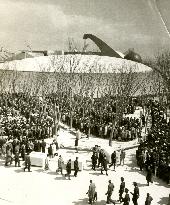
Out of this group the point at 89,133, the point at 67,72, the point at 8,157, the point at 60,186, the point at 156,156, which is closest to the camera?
the point at 60,186

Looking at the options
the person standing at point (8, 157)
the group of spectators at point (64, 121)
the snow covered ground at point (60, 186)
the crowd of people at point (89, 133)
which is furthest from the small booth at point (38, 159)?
the group of spectators at point (64, 121)

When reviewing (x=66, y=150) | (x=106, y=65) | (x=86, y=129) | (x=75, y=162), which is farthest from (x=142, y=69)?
(x=75, y=162)

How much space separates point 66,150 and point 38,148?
2622mm

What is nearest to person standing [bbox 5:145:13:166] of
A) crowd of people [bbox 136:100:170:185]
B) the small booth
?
the small booth

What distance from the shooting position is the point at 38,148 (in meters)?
25.1

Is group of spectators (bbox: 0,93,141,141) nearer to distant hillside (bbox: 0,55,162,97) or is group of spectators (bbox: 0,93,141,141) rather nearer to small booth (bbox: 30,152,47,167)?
small booth (bbox: 30,152,47,167)

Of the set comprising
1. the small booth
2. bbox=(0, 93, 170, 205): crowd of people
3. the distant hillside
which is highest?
the distant hillside

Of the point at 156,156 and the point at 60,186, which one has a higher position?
the point at 156,156

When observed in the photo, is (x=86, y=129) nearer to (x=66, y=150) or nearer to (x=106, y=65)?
(x=66, y=150)

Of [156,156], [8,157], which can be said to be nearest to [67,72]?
[8,157]

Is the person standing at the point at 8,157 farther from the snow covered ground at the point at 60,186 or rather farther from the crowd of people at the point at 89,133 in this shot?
the snow covered ground at the point at 60,186

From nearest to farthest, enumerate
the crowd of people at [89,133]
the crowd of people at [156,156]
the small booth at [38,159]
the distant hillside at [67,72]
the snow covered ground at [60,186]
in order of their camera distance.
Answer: the snow covered ground at [60,186], the crowd of people at [156,156], the crowd of people at [89,133], the small booth at [38,159], the distant hillside at [67,72]

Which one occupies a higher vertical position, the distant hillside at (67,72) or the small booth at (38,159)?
the distant hillside at (67,72)

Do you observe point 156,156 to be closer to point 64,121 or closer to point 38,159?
point 38,159
